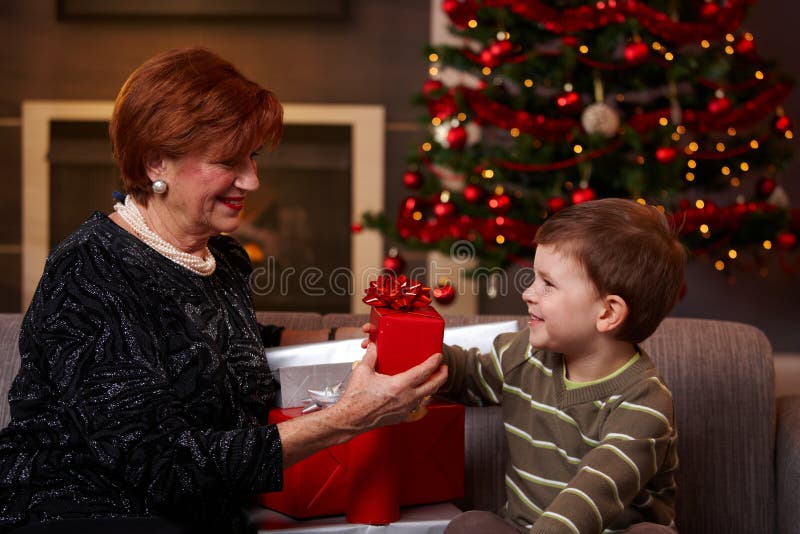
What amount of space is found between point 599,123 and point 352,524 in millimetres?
1805

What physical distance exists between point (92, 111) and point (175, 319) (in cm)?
307

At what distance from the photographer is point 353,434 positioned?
4.44 feet

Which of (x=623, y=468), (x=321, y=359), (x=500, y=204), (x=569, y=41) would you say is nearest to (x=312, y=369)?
(x=321, y=359)

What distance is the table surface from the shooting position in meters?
1.48

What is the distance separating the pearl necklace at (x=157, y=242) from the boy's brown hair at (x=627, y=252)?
1.93 feet

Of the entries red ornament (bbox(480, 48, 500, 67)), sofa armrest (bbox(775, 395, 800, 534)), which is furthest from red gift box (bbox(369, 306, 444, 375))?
red ornament (bbox(480, 48, 500, 67))

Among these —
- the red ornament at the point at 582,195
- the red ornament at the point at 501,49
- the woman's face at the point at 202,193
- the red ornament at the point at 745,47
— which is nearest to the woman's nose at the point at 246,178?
the woman's face at the point at 202,193

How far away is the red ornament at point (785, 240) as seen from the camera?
10.2 ft

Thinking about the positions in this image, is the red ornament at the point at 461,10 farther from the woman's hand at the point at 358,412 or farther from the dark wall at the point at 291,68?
the woman's hand at the point at 358,412

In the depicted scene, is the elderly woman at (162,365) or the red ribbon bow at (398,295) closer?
the elderly woman at (162,365)

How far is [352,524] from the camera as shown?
1.49 m

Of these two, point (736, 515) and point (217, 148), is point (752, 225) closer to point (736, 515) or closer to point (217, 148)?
point (736, 515)

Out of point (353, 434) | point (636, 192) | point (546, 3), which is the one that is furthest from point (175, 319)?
point (546, 3)

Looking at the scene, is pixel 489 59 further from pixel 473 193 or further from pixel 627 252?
pixel 627 252
